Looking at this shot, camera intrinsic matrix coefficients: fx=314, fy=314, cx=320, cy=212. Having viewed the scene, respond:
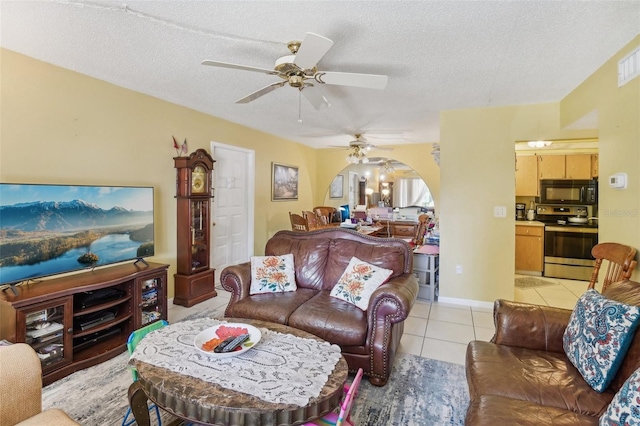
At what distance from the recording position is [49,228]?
2455 millimetres

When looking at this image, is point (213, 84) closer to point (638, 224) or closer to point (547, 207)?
point (638, 224)

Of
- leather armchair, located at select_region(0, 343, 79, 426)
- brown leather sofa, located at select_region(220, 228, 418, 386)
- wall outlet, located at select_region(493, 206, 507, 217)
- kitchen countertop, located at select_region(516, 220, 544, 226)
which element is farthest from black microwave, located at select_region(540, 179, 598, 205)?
leather armchair, located at select_region(0, 343, 79, 426)

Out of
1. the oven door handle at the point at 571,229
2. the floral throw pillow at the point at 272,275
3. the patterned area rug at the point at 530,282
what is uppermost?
the oven door handle at the point at 571,229

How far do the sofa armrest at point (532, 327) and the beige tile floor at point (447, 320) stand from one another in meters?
0.81

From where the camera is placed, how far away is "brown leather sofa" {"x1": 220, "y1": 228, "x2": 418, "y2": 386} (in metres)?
2.19

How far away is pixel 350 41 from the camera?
2244mm

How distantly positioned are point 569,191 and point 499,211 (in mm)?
2305

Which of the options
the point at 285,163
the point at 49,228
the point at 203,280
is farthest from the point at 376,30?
the point at 285,163

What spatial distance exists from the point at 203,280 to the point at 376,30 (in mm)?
3361

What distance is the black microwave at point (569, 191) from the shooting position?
16.1 feet

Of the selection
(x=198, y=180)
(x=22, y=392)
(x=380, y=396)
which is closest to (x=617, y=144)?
(x=380, y=396)

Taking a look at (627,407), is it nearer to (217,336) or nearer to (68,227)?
(217,336)

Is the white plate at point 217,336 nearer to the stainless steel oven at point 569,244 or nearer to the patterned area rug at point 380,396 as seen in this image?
the patterned area rug at point 380,396

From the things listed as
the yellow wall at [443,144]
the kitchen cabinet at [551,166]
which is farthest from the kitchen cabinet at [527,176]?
the yellow wall at [443,144]
